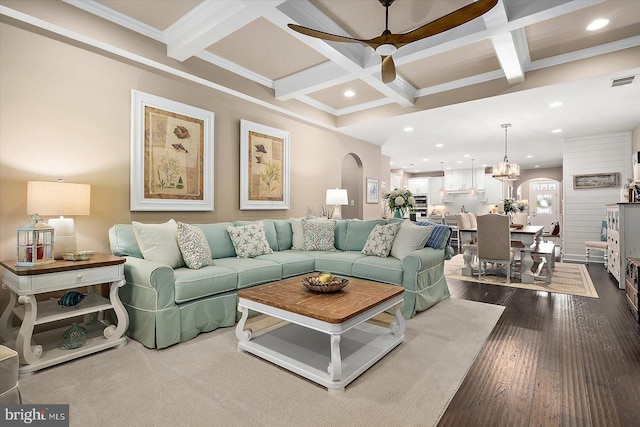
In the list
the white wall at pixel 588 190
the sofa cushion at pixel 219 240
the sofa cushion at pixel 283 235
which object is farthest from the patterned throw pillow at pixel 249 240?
the white wall at pixel 588 190

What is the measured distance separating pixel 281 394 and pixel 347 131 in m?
5.06

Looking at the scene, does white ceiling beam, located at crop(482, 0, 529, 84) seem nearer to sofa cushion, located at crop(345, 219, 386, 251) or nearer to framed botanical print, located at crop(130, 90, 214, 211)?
sofa cushion, located at crop(345, 219, 386, 251)

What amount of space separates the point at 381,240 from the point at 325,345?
64.8 inches

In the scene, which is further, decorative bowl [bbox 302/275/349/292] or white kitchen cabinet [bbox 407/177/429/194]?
white kitchen cabinet [bbox 407/177/429/194]

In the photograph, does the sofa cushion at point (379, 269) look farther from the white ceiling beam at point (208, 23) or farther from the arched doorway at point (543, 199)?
the arched doorway at point (543, 199)

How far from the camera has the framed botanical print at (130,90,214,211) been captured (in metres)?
3.36

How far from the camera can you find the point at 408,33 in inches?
93.3

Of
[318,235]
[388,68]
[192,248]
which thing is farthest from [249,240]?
[388,68]

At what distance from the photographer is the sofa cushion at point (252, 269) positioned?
3111 mm

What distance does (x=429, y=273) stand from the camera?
11.6 feet

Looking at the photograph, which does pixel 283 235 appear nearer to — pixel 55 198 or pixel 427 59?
pixel 55 198

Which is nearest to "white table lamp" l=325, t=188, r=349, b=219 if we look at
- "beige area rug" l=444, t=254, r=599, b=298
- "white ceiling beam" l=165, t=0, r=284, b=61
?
"beige area rug" l=444, t=254, r=599, b=298

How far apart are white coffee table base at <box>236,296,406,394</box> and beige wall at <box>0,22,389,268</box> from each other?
1817 mm

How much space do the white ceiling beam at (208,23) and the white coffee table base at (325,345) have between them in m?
2.32
